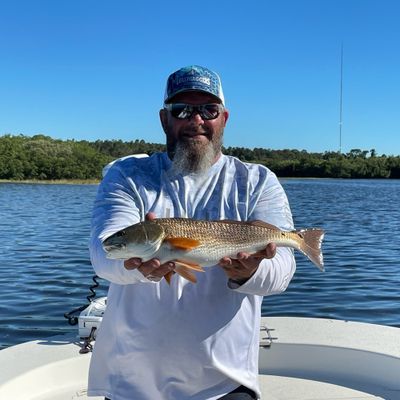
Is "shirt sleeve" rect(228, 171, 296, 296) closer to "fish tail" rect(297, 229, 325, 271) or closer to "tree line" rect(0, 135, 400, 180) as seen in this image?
"fish tail" rect(297, 229, 325, 271)

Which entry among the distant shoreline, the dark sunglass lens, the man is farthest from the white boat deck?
the distant shoreline

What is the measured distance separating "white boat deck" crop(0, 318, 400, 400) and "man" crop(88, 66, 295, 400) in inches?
75.0

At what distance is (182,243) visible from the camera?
7.31 ft

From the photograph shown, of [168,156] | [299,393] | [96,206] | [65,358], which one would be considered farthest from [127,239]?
[299,393]

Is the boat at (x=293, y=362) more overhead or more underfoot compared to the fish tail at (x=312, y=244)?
more underfoot

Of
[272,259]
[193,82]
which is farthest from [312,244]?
[193,82]

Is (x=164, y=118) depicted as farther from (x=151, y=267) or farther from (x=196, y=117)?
(x=151, y=267)

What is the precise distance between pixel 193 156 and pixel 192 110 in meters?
0.21

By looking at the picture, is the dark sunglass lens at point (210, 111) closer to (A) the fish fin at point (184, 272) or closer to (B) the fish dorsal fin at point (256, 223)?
(B) the fish dorsal fin at point (256, 223)

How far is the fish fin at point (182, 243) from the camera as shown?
2213 mm

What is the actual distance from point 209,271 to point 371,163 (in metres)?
138

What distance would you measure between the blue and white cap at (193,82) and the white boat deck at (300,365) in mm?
2568

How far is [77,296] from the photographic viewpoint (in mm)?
11297

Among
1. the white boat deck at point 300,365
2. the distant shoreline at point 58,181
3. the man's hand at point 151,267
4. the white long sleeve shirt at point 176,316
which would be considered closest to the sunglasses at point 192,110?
the white long sleeve shirt at point 176,316
